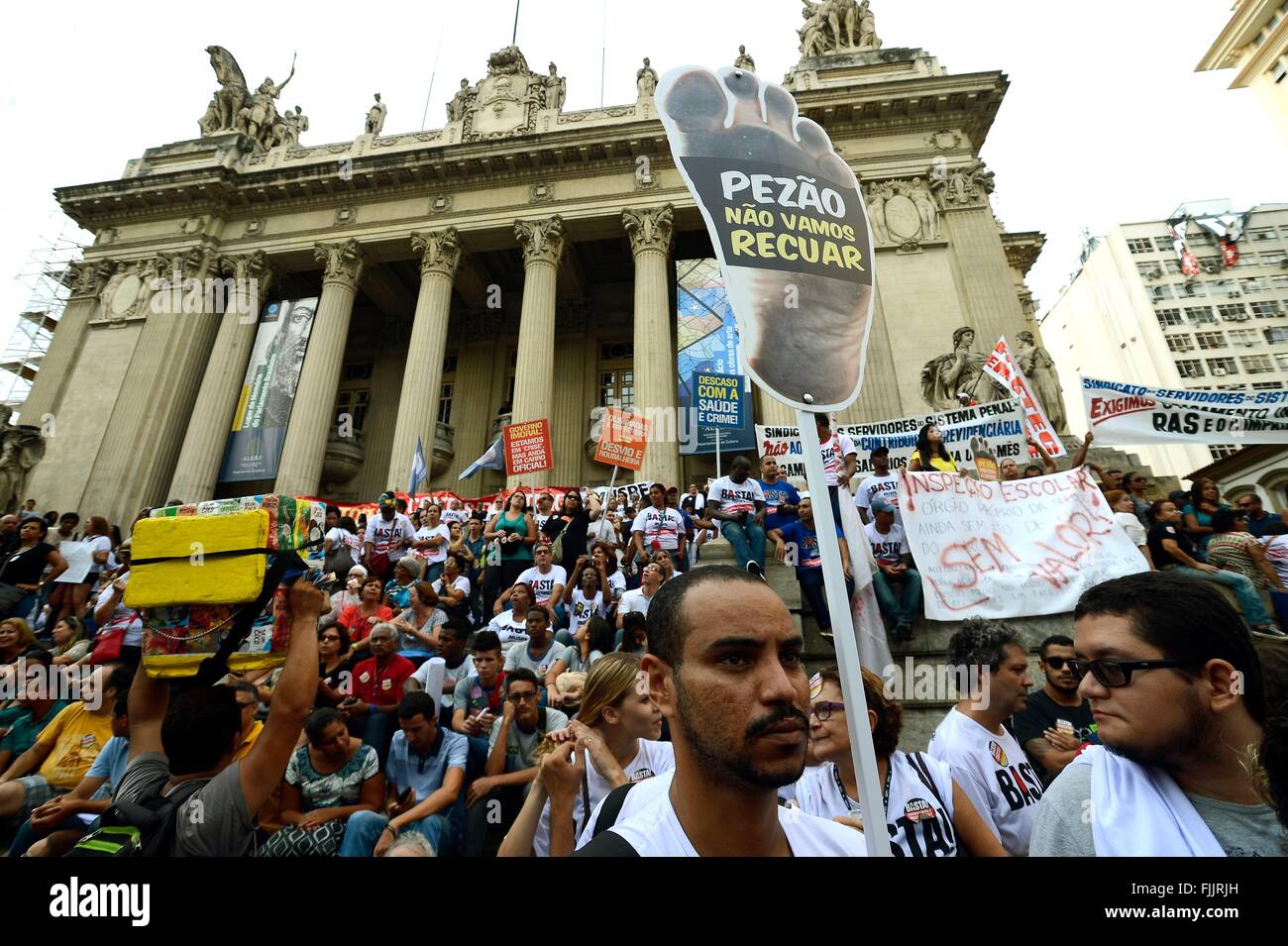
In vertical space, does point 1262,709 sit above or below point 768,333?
below

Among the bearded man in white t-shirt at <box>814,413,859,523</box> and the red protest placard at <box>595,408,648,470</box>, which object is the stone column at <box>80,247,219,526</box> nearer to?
Result: the red protest placard at <box>595,408,648,470</box>

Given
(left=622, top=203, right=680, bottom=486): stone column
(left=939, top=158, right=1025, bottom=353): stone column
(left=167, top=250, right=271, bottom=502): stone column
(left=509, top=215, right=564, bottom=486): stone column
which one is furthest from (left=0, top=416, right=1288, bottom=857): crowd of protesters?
(left=167, top=250, right=271, bottom=502): stone column

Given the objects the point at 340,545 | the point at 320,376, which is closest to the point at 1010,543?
the point at 340,545

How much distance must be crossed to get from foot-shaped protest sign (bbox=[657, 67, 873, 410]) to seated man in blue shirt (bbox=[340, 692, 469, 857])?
3.47 meters

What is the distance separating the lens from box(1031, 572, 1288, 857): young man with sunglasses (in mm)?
1525

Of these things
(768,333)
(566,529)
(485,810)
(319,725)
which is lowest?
(485,810)

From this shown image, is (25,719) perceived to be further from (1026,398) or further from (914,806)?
(1026,398)

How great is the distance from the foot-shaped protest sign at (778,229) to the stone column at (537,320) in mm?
16108

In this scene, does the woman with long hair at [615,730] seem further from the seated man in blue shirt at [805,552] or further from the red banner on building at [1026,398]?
the red banner on building at [1026,398]

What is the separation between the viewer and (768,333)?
7.43ft

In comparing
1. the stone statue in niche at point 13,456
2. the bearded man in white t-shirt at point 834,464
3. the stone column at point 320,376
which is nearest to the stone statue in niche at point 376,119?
the stone column at point 320,376
